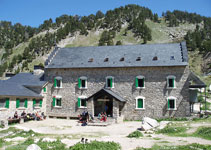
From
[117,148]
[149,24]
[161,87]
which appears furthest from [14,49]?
[117,148]

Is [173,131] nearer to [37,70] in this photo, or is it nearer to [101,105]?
[101,105]

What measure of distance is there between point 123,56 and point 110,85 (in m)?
4.27

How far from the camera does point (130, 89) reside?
27094mm

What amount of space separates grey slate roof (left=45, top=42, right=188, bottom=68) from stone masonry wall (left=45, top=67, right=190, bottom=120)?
67cm

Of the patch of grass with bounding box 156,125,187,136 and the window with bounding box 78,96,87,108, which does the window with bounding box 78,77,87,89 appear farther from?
the patch of grass with bounding box 156,125,187,136

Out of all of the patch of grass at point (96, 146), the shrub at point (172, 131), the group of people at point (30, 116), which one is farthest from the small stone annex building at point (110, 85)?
the patch of grass at point (96, 146)

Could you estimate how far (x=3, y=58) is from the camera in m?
116

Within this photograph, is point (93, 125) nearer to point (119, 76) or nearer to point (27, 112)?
point (119, 76)

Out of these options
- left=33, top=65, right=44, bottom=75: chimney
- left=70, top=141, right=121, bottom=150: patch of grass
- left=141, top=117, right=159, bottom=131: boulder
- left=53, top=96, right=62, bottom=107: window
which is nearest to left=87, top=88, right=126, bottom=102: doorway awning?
left=53, top=96, right=62, bottom=107: window

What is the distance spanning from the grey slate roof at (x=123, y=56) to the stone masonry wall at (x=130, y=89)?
26.6 inches

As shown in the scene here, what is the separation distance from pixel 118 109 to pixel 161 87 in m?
5.64

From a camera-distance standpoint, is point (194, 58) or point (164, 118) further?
point (194, 58)

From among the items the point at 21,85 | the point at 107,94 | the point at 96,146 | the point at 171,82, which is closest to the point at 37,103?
the point at 21,85

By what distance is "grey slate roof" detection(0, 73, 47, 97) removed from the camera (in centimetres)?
2483
